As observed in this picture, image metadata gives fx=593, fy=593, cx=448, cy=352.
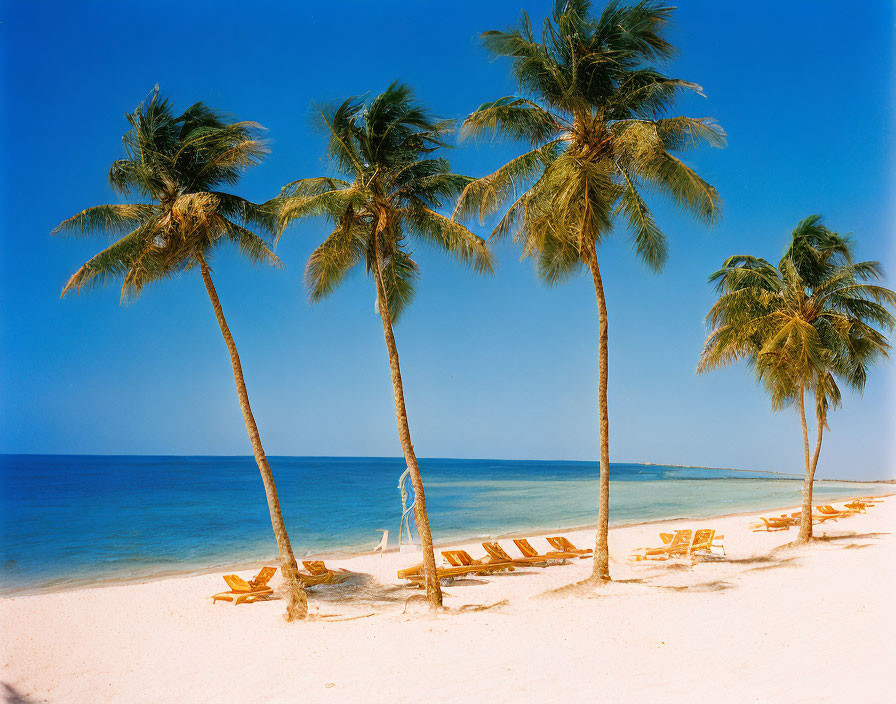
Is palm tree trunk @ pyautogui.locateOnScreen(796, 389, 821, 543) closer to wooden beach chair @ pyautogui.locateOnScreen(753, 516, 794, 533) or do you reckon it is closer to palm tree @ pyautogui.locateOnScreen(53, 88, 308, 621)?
A: wooden beach chair @ pyautogui.locateOnScreen(753, 516, 794, 533)

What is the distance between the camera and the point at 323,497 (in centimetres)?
5278

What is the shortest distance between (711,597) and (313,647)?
20.8ft

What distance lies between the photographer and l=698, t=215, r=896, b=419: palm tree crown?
14078 mm

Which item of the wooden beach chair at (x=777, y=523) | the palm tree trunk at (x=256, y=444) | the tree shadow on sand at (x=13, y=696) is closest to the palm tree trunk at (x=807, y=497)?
the wooden beach chair at (x=777, y=523)

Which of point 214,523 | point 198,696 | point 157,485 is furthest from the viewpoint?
point 157,485

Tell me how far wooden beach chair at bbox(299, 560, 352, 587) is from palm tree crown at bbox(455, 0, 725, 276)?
7.87 meters

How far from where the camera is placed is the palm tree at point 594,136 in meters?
10.0

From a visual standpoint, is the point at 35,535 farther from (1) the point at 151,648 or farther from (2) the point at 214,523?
(1) the point at 151,648

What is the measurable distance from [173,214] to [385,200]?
138 inches

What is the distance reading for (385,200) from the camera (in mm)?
10266

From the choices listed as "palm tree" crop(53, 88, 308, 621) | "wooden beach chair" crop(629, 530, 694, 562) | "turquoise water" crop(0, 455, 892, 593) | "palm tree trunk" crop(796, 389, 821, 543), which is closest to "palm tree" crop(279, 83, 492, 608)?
"palm tree" crop(53, 88, 308, 621)

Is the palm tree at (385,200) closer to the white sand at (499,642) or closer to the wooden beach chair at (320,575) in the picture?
the white sand at (499,642)

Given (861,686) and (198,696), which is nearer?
(861,686)

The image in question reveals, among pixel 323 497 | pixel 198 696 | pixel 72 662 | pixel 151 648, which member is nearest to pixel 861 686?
pixel 198 696
